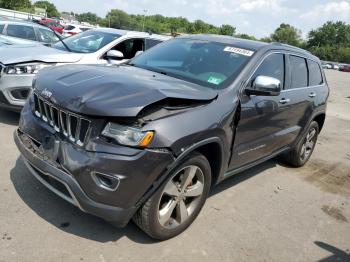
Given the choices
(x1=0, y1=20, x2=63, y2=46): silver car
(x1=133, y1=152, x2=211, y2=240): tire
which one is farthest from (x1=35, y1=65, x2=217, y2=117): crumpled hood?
(x1=0, y1=20, x2=63, y2=46): silver car

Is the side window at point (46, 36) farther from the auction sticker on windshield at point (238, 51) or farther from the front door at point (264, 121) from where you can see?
the front door at point (264, 121)

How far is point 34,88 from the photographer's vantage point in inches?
150

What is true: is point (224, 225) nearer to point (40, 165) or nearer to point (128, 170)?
point (128, 170)

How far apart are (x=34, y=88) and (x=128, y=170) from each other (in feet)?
4.80

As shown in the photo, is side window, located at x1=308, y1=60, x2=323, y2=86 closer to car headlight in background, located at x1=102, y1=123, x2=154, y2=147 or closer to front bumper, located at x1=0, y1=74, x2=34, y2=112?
car headlight in background, located at x1=102, y1=123, x2=154, y2=147

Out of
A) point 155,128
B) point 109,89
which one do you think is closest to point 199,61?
point 109,89

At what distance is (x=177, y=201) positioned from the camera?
3580mm

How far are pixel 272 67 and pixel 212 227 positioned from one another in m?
2.02

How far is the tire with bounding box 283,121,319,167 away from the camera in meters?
6.10

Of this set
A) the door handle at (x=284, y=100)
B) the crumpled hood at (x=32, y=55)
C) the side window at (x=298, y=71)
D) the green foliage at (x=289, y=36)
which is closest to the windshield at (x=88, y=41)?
the crumpled hood at (x=32, y=55)

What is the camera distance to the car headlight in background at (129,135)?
9.90 feet

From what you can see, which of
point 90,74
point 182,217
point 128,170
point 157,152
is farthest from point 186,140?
point 90,74

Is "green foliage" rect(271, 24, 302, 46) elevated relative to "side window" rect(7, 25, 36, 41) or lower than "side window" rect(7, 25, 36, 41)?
lower

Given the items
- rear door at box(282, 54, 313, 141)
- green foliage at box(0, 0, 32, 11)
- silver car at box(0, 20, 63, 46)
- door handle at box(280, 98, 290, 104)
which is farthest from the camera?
green foliage at box(0, 0, 32, 11)
